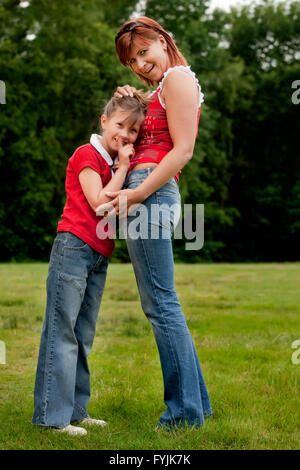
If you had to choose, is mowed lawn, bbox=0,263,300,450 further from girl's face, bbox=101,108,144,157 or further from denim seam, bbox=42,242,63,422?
girl's face, bbox=101,108,144,157

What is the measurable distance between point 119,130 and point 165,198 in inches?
16.7

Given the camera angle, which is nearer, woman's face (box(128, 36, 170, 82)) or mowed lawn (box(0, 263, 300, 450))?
mowed lawn (box(0, 263, 300, 450))

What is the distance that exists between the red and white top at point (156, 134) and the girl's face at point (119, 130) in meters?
0.05

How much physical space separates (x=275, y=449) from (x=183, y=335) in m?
0.69

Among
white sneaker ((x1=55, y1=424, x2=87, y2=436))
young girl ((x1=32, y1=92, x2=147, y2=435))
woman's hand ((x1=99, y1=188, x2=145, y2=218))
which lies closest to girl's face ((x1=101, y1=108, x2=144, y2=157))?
young girl ((x1=32, y1=92, x2=147, y2=435))

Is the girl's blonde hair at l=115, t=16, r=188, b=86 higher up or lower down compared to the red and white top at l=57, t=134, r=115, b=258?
higher up

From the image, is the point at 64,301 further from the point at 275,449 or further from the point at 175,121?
the point at 275,449

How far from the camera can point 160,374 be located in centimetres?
453

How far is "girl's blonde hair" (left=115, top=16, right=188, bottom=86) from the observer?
3.16 meters

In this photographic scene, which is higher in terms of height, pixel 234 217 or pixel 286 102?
pixel 286 102

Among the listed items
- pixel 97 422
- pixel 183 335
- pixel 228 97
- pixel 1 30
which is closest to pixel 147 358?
pixel 97 422

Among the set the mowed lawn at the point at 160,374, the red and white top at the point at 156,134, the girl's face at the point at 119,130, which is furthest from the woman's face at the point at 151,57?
the mowed lawn at the point at 160,374

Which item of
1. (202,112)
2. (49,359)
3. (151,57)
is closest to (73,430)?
(49,359)
